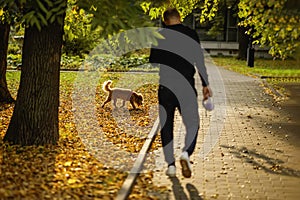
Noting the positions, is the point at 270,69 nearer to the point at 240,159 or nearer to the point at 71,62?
the point at 71,62

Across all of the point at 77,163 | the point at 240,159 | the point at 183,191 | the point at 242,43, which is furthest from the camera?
the point at 242,43

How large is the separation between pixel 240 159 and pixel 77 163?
8.30 ft

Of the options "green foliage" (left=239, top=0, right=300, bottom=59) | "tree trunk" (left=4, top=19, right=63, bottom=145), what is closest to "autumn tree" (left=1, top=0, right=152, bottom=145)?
"tree trunk" (left=4, top=19, right=63, bottom=145)

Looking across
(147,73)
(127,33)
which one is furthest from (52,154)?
(147,73)

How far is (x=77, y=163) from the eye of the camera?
866cm

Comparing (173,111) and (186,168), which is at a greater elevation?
(173,111)

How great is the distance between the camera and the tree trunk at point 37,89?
9461 millimetres

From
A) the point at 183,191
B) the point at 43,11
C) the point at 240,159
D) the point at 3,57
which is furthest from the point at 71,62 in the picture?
the point at 183,191

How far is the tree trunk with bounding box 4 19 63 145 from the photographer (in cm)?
946

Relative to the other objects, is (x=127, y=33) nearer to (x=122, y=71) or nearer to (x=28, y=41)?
(x=28, y=41)

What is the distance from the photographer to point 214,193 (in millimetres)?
7527

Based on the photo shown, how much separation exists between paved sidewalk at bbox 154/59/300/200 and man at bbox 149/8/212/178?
52cm

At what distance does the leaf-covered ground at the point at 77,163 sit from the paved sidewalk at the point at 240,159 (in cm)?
53

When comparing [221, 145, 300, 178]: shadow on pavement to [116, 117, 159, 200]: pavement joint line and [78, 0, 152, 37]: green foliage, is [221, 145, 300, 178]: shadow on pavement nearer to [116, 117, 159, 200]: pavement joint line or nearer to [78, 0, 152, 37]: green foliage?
[116, 117, 159, 200]: pavement joint line
